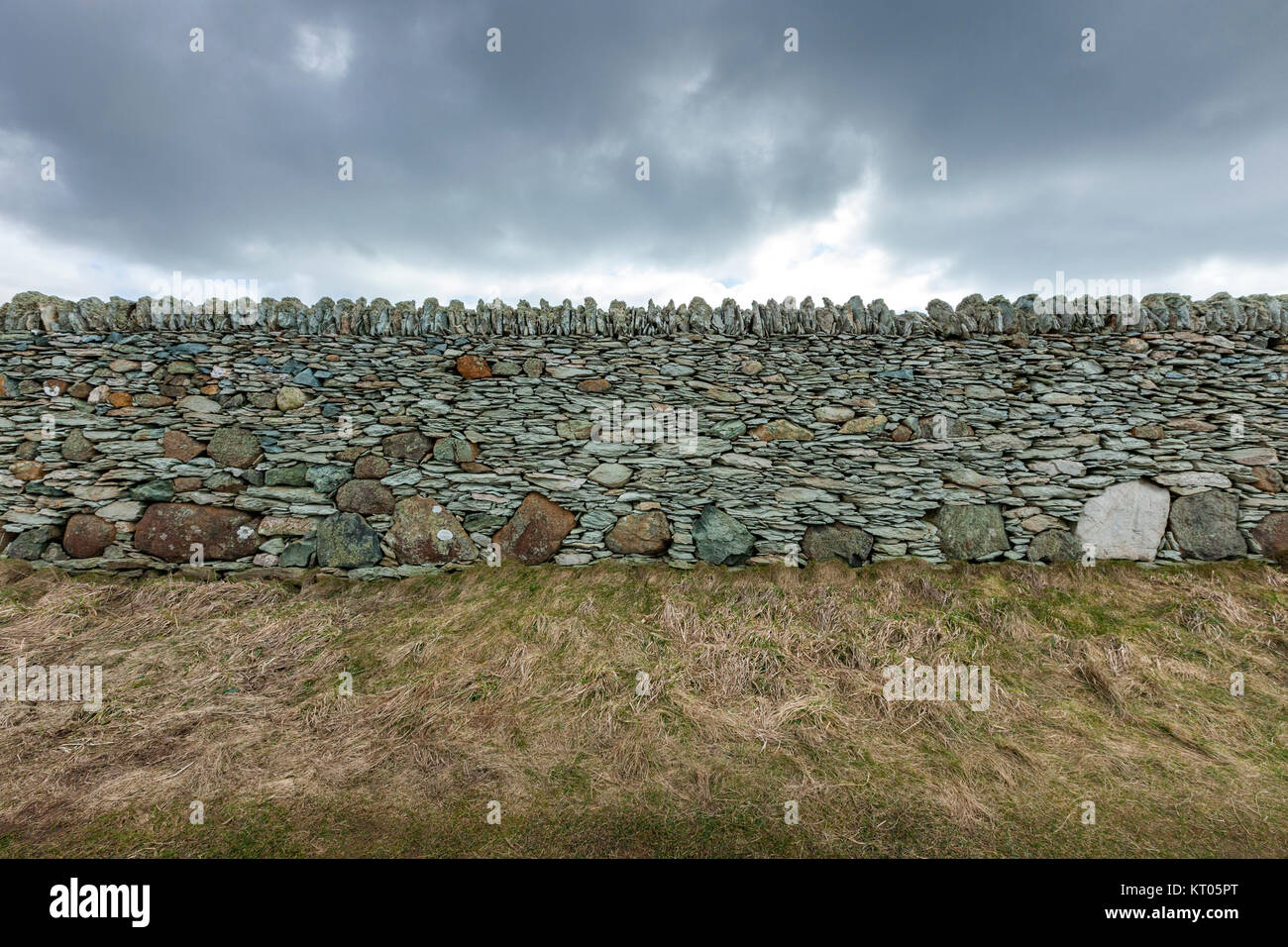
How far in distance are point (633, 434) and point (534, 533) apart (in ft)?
5.26

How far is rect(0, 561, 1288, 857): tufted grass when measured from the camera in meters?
3.11

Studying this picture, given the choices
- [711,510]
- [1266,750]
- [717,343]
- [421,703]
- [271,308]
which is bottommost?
[1266,750]

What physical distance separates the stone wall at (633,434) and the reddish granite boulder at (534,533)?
26 millimetres

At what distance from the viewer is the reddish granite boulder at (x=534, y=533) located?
5809 mm

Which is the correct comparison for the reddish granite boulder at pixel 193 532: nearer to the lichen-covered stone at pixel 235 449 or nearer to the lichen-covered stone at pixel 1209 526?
the lichen-covered stone at pixel 235 449

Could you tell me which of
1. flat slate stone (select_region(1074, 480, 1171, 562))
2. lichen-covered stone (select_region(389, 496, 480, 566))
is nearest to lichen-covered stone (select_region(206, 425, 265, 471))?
lichen-covered stone (select_region(389, 496, 480, 566))

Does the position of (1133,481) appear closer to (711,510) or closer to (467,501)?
(711,510)

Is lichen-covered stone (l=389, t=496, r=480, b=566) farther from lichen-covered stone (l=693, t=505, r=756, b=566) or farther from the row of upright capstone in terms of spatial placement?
lichen-covered stone (l=693, t=505, r=756, b=566)

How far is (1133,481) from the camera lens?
19.6 feet

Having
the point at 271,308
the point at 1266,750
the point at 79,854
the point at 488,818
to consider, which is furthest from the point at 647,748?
the point at 271,308

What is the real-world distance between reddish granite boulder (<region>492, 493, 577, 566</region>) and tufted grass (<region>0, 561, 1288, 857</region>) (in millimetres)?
216

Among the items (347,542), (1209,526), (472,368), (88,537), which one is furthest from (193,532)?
(1209,526)

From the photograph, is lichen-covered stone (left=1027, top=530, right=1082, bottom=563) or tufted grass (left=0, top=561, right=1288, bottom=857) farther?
lichen-covered stone (left=1027, top=530, right=1082, bottom=563)

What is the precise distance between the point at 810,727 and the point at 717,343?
4.42 metres
